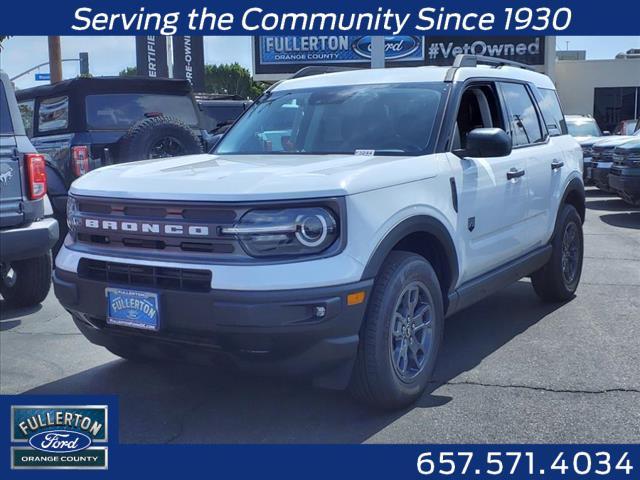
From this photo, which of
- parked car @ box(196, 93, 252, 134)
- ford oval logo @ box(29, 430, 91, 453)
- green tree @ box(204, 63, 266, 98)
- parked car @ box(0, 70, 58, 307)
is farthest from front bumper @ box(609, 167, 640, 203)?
green tree @ box(204, 63, 266, 98)

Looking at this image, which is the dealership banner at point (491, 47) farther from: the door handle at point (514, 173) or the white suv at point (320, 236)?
the white suv at point (320, 236)

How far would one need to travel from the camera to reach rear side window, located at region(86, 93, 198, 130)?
8664 millimetres

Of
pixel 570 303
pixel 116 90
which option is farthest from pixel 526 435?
pixel 116 90

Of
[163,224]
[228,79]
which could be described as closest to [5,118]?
[163,224]

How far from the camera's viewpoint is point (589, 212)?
13.1 m

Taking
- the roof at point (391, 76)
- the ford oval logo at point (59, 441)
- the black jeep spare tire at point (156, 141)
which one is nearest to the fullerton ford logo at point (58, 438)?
the ford oval logo at point (59, 441)

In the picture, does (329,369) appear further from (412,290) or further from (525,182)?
(525,182)

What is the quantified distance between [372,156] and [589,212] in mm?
9765

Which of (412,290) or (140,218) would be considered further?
(412,290)

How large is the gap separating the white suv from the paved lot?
0.28 meters

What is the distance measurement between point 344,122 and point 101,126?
4618 millimetres

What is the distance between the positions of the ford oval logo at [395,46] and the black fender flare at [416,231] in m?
25.3

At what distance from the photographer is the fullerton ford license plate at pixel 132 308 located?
3.65 meters

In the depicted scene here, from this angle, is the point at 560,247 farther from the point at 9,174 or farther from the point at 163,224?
the point at 9,174
